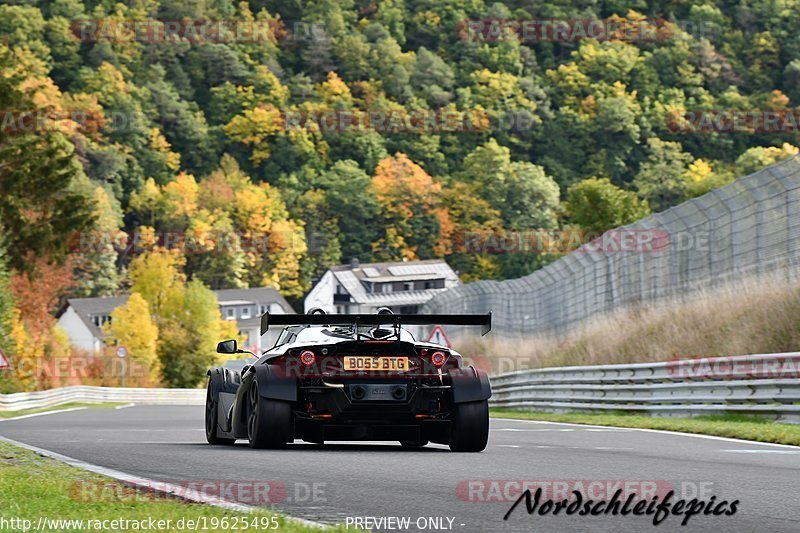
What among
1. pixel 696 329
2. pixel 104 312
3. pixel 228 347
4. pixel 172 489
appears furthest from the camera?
pixel 104 312

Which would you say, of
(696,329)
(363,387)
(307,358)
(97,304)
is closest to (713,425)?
(696,329)

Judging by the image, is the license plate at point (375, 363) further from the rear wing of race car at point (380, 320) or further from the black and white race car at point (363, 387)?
the rear wing of race car at point (380, 320)

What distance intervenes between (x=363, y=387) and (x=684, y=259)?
16.3 m

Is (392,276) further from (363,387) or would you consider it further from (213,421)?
(363,387)

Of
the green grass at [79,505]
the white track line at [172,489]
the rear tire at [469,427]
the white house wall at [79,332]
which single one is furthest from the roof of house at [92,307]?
the green grass at [79,505]

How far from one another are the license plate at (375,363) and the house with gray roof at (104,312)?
116274 mm

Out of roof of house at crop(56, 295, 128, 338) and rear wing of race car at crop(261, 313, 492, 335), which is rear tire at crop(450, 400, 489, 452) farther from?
roof of house at crop(56, 295, 128, 338)

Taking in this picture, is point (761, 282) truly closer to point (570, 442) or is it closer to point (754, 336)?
point (754, 336)

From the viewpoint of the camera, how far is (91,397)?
6019 centimetres

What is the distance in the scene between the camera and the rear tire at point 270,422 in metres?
12.3

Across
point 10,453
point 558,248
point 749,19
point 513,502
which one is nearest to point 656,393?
point 10,453

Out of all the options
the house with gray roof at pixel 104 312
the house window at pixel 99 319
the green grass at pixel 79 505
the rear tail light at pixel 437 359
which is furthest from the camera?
the house window at pixel 99 319

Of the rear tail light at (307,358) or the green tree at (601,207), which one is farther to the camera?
the green tree at (601,207)

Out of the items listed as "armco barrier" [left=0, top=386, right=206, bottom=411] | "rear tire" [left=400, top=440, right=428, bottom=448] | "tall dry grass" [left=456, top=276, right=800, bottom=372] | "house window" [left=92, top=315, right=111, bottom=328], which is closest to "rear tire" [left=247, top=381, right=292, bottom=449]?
"rear tire" [left=400, top=440, right=428, bottom=448]
